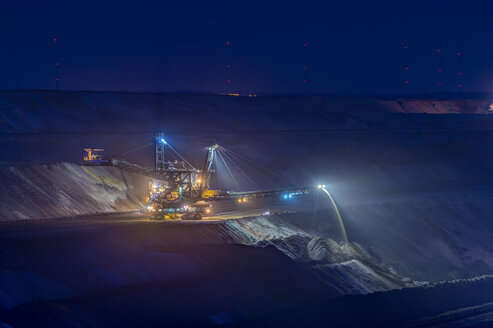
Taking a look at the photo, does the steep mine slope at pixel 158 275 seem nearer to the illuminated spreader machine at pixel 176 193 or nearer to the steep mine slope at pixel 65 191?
the illuminated spreader machine at pixel 176 193

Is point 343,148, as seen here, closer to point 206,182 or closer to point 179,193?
point 206,182

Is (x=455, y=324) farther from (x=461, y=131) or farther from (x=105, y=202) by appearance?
(x=461, y=131)

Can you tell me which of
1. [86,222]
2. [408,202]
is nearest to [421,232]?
[408,202]

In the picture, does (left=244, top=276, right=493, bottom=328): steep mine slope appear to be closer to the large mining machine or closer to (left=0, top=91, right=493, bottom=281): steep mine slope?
(left=0, top=91, right=493, bottom=281): steep mine slope

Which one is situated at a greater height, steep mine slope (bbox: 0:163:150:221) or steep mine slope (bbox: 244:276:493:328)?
steep mine slope (bbox: 0:163:150:221)

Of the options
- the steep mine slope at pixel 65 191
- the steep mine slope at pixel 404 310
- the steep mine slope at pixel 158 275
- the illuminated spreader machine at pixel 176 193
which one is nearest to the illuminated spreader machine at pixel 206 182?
the illuminated spreader machine at pixel 176 193

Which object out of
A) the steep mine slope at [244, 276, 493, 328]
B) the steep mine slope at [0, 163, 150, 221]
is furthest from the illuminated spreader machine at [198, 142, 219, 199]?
the steep mine slope at [244, 276, 493, 328]

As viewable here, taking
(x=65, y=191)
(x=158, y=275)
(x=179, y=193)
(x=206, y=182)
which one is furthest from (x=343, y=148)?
(x=158, y=275)

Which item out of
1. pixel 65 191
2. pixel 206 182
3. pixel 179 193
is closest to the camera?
pixel 179 193
